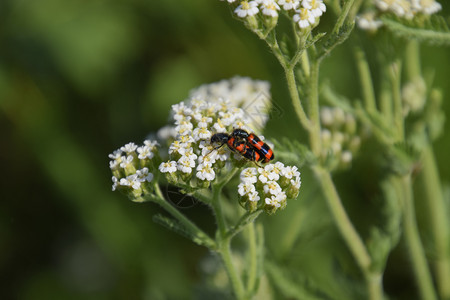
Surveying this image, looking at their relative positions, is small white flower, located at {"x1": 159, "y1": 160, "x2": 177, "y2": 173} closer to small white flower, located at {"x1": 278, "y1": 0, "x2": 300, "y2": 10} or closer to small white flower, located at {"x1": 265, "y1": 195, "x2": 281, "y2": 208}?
small white flower, located at {"x1": 265, "y1": 195, "x2": 281, "y2": 208}

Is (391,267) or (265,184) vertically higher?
(265,184)

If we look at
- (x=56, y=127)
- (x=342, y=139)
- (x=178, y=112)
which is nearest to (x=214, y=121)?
(x=178, y=112)

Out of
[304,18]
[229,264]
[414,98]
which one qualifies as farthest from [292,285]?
[304,18]

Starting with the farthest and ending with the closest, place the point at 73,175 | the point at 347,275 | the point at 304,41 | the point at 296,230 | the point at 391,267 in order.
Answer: the point at 73,175 < the point at 391,267 < the point at 296,230 < the point at 347,275 < the point at 304,41

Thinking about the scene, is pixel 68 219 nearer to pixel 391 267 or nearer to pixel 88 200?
pixel 88 200

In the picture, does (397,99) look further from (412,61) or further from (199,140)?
(199,140)

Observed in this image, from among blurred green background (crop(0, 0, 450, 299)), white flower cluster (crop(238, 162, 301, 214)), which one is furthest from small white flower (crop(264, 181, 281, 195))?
blurred green background (crop(0, 0, 450, 299))

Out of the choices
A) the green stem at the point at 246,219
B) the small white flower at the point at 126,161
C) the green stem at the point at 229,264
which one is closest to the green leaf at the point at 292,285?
the green stem at the point at 229,264
